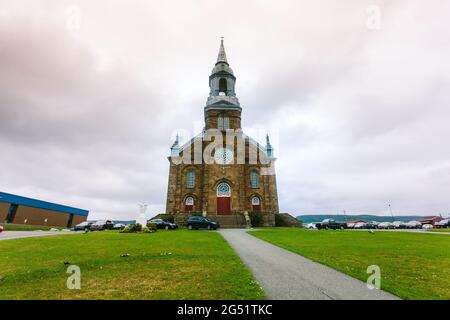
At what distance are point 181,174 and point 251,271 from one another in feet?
105

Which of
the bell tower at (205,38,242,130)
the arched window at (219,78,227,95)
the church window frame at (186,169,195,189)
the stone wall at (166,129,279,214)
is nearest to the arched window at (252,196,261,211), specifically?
the stone wall at (166,129,279,214)

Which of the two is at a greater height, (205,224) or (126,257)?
(205,224)

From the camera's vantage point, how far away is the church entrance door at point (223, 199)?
37750 millimetres

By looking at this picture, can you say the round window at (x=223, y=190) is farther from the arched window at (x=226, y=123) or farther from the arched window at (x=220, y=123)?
the arched window at (x=226, y=123)

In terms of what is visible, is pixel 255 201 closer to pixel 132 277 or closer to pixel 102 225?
pixel 102 225

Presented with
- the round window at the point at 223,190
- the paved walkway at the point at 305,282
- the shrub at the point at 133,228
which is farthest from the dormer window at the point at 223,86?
the paved walkway at the point at 305,282

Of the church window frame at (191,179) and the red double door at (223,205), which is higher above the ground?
the church window frame at (191,179)

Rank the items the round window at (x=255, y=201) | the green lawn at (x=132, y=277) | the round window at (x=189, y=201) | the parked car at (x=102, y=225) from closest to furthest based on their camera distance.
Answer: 1. the green lawn at (x=132, y=277)
2. the parked car at (x=102, y=225)
3. the round window at (x=189, y=201)
4. the round window at (x=255, y=201)

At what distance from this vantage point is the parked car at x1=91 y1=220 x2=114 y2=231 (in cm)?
3444

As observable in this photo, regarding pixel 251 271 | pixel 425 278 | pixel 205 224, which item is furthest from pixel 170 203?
pixel 425 278

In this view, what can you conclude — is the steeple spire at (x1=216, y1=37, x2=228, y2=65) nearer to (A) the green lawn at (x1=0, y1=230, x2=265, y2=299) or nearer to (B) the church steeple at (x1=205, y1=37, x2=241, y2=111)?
(B) the church steeple at (x1=205, y1=37, x2=241, y2=111)
